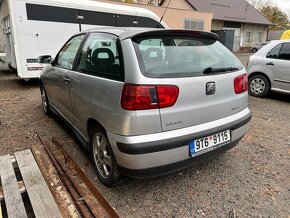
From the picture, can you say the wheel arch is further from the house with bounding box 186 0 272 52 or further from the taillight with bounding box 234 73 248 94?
the house with bounding box 186 0 272 52

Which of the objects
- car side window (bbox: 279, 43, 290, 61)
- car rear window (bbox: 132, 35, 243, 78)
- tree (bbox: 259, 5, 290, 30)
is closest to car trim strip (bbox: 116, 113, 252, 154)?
car rear window (bbox: 132, 35, 243, 78)

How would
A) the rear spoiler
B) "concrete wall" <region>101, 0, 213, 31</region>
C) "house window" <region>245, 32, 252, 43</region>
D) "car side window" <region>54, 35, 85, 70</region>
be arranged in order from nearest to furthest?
1. the rear spoiler
2. "car side window" <region>54, 35, 85, 70</region>
3. "concrete wall" <region>101, 0, 213, 31</region>
4. "house window" <region>245, 32, 252, 43</region>

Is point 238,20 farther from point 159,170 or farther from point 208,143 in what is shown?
point 159,170

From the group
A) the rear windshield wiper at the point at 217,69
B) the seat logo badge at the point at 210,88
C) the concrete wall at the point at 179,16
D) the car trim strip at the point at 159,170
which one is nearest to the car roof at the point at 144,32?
the rear windshield wiper at the point at 217,69

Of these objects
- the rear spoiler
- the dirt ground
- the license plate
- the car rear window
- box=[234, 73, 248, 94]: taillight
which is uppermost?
the rear spoiler

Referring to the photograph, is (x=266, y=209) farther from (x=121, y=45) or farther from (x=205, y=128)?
(x=121, y=45)

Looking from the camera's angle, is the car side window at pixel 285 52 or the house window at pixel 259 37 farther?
the house window at pixel 259 37

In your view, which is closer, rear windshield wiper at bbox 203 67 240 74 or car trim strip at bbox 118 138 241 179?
car trim strip at bbox 118 138 241 179

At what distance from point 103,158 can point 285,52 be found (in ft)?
17.9

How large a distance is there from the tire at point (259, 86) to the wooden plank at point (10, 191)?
6032 millimetres

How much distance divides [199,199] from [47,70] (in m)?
3.27

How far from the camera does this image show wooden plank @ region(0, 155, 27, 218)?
7.26ft

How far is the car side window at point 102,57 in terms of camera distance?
2.36m

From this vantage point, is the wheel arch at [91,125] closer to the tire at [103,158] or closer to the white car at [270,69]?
the tire at [103,158]
